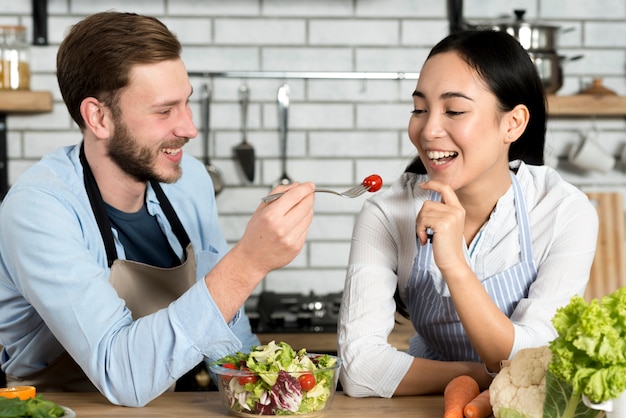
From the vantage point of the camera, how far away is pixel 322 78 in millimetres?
3607

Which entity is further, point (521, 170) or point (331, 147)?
point (331, 147)

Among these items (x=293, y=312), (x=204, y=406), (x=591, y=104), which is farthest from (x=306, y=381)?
(x=591, y=104)

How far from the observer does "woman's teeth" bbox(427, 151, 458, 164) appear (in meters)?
2.03

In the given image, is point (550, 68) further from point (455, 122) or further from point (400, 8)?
point (455, 122)

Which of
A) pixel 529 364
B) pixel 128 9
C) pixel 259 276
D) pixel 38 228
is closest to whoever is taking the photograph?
pixel 529 364

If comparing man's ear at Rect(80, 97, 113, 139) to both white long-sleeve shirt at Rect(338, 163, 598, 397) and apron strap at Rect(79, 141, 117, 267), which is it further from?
white long-sleeve shirt at Rect(338, 163, 598, 397)

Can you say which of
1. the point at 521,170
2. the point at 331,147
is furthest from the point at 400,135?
the point at 521,170

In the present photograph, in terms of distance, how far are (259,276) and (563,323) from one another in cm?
65

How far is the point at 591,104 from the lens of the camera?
359 cm

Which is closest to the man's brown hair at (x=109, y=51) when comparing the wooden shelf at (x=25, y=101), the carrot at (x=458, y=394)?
Answer: the carrot at (x=458, y=394)

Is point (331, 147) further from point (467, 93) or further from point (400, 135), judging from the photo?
point (467, 93)

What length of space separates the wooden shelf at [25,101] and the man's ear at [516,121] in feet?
6.63

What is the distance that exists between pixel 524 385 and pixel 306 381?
38cm

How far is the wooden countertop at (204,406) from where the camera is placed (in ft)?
5.55
